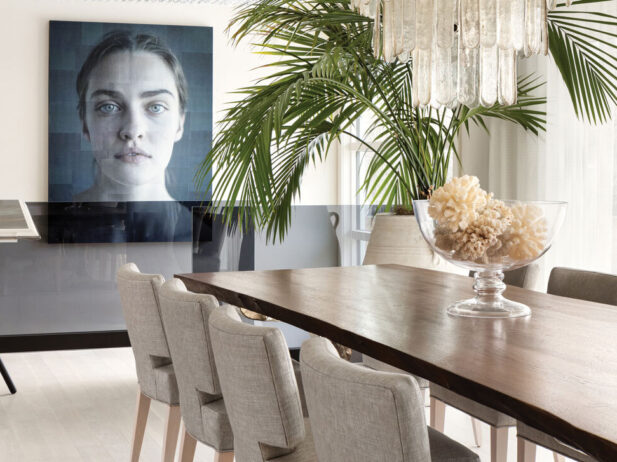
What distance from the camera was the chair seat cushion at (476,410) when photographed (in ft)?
7.52

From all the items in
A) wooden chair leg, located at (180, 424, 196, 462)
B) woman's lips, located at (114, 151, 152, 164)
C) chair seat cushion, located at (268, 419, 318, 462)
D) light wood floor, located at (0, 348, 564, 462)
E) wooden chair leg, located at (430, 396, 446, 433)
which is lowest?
light wood floor, located at (0, 348, 564, 462)

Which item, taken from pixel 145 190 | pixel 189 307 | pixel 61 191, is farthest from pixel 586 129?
pixel 61 191

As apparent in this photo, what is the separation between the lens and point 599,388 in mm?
1311

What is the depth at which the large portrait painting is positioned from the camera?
18.0 ft

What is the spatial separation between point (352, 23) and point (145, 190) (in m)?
2.45

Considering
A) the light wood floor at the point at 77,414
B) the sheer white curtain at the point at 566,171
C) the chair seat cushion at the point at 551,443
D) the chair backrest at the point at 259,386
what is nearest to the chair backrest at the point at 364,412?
the chair backrest at the point at 259,386

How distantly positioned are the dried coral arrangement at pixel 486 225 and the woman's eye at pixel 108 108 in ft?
13.1

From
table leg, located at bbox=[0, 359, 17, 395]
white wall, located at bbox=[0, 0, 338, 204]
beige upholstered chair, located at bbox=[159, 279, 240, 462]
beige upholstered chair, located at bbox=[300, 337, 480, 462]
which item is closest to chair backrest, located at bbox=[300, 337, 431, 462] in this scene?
beige upholstered chair, located at bbox=[300, 337, 480, 462]

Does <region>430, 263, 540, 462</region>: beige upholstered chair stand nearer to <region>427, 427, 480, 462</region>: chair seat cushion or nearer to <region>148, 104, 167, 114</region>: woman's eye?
<region>427, 427, 480, 462</region>: chair seat cushion

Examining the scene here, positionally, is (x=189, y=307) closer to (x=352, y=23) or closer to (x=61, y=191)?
(x=352, y=23)

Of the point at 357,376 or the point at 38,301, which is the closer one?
the point at 357,376

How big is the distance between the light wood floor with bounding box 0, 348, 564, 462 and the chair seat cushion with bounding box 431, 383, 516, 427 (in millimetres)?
686

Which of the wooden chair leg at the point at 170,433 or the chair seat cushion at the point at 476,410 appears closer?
the chair seat cushion at the point at 476,410

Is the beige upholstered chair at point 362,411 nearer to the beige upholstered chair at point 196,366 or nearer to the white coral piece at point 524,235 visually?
the beige upholstered chair at point 196,366
